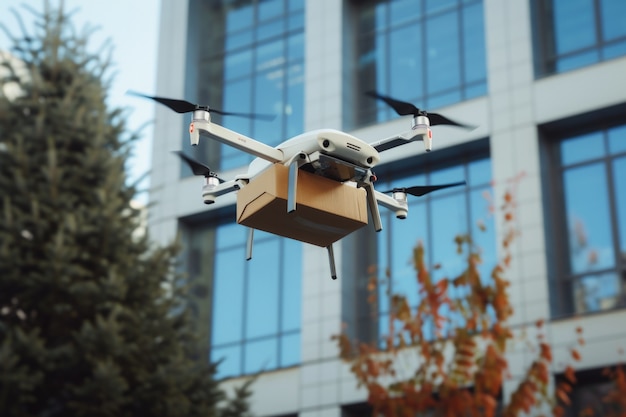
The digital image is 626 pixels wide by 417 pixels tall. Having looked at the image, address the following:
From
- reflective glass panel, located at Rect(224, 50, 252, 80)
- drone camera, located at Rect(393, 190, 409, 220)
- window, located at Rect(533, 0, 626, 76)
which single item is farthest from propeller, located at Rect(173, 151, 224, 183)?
reflective glass panel, located at Rect(224, 50, 252, 80)

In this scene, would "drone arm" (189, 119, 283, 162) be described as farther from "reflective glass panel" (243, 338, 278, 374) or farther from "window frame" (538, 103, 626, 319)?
"reflective glass panel" (243, 338, 278, 374)

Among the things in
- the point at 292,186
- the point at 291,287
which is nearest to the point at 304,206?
the point at 292,186

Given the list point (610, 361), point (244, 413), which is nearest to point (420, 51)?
point (610, 361)

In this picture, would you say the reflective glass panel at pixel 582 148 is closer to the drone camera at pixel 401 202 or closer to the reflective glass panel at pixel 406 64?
the reflective glass panel at pixel 406 64

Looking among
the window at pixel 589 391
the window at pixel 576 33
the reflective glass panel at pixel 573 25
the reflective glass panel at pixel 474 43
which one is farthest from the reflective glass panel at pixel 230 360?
the reflective glass panel at pixel 573 25

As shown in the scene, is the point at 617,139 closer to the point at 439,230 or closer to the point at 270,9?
the point at 439,230

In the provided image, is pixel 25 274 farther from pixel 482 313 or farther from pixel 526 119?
pixel 526 119

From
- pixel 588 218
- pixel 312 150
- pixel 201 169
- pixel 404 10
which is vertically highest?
pixel 404 10
